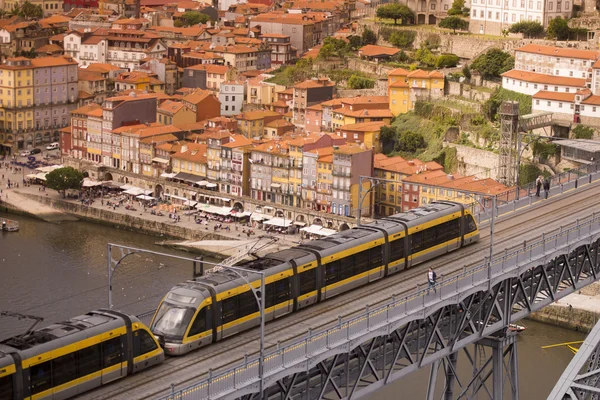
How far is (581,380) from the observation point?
20.1 m

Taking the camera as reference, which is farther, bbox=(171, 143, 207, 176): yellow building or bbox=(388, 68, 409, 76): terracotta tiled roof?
bbox=(388, 68, 409, 76): terracotta tiled roof

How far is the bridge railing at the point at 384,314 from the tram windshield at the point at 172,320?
181cm

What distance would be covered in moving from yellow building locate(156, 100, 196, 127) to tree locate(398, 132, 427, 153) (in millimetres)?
13515

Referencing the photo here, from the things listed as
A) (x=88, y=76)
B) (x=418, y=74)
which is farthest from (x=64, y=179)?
(x=418, y=74)

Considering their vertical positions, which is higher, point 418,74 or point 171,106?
point 418,74

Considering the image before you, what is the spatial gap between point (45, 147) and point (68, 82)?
4.80 meters

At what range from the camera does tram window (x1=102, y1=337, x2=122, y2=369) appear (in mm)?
22703

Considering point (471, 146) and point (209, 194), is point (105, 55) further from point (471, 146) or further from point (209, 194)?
point (471, 146)

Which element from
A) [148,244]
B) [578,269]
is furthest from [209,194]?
[578,269]

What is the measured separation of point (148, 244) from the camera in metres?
62.7

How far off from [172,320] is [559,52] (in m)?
46.5

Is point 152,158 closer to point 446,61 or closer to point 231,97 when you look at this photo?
point 231,97

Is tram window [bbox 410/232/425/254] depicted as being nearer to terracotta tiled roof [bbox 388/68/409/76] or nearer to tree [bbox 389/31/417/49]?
terracotta tiled roof [bbox 388/68/409/76]

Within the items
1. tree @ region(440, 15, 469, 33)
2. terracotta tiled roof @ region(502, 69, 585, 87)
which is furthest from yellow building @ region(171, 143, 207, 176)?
tree @ region(440, 15, 469, 33)
